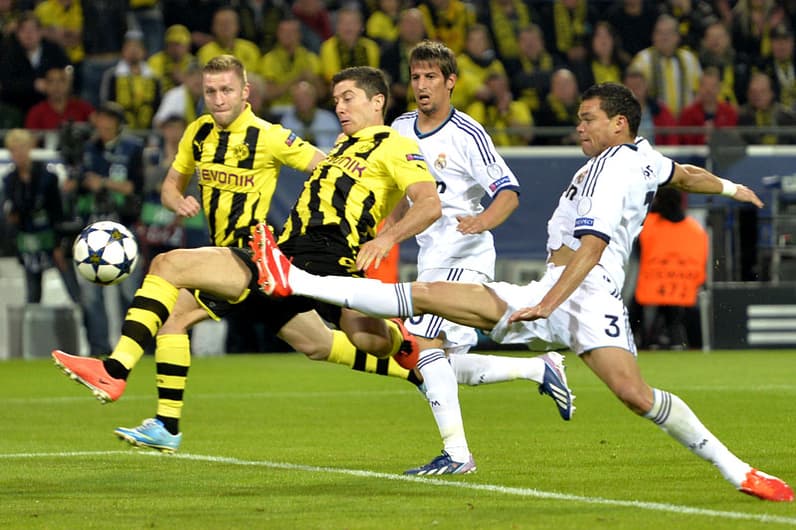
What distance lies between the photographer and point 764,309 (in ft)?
59.4

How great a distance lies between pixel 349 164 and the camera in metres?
8.02

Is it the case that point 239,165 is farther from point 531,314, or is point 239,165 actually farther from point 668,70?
point 668,70

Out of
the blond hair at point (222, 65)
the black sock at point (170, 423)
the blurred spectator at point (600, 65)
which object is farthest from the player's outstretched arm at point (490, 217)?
the blurred spectator at point (600, 65)

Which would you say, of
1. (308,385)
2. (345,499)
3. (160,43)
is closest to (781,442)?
(345,499)

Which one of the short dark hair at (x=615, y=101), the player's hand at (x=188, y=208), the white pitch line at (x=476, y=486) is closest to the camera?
the white pitch line at (x=476, y=486)

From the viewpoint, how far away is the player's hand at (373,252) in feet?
24.5

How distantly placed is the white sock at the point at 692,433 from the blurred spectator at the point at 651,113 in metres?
11.6

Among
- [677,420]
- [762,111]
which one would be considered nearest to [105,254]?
[677,420]

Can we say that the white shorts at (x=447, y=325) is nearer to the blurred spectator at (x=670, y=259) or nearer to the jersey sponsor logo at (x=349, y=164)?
the jersey sponsor logo at (x=349, y=164)

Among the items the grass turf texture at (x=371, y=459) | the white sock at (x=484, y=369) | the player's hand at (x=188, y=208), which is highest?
the player's hand at (x=188, y=208)

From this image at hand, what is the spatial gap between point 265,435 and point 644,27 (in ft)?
40.8

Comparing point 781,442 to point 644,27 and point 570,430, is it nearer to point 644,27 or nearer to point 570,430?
point 570,430

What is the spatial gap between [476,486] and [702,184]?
1788mm

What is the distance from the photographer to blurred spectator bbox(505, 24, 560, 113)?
19.5m
